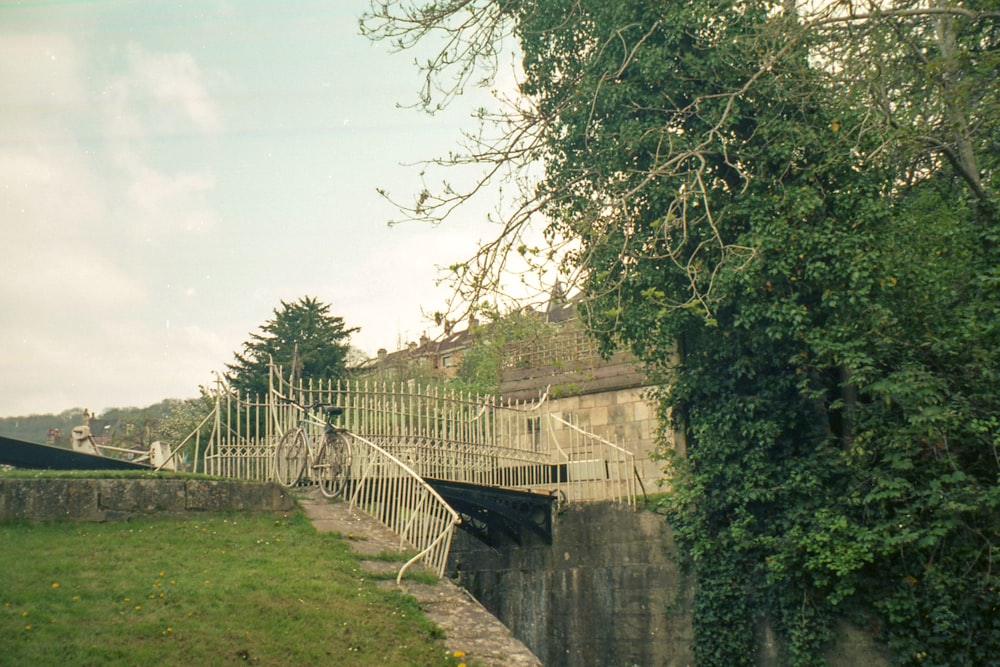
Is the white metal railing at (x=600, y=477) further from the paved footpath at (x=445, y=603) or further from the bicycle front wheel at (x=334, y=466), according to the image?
the paved footpath at (x=445, y=603)

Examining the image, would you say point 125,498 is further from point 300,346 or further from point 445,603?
point 300,346

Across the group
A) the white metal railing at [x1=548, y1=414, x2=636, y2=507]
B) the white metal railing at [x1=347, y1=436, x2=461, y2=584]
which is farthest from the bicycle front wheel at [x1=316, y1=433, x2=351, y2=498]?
the white metal railing at [x1=548, y1=414, x2=636, y2=507]

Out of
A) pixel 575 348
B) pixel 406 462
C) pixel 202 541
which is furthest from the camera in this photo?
pixel 575 348

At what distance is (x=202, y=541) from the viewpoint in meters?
10.7

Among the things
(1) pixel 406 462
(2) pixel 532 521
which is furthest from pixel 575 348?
(1) pixel 406 462

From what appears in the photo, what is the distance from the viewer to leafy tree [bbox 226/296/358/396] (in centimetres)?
3130

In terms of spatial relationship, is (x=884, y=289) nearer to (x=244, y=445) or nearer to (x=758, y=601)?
(x=758, y=601)

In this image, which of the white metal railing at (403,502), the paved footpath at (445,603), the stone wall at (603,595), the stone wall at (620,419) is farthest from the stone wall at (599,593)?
the paved footpath at (445,603)

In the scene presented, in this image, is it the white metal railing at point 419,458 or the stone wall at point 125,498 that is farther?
the white metal railing at point 419,458

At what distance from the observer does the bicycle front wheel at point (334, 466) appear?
43.3 feet

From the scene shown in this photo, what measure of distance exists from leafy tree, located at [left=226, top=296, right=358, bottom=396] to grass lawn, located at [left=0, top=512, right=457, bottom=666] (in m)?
20.1

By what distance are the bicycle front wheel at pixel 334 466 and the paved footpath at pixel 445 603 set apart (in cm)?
28

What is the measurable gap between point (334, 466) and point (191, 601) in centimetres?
464

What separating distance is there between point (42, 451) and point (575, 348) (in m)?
11.8
